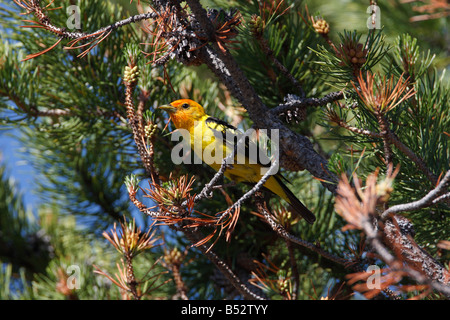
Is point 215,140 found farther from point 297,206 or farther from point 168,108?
point 297,206

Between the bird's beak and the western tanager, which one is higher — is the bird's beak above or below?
above

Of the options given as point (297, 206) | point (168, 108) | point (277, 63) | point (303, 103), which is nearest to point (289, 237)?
point (297, 206)

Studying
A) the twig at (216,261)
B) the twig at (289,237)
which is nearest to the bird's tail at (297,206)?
the twig at (289,237)

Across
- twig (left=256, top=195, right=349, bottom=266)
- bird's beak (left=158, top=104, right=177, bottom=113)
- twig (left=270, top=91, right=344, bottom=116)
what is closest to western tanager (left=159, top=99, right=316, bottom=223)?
bird's beak (left=158, top=104, right=177, bottom=113)

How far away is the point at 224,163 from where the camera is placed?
162 cm

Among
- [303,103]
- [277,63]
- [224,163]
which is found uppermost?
[277,63]

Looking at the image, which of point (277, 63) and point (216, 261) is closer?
point (216, 261)

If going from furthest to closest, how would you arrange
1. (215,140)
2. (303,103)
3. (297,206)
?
(215,140)
(297,206)
(303,103)

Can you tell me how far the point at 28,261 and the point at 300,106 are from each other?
211 centimetres

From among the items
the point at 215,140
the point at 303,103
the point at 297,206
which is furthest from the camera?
the point at 215,140

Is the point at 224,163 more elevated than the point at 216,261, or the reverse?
the point at 224,163

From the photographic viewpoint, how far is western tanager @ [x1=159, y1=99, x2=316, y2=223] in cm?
225

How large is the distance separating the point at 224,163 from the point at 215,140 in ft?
3.07

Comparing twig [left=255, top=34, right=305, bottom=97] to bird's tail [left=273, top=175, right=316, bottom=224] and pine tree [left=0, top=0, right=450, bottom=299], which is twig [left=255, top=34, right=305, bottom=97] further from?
bird's tail [left=273, top=175, right=316, bottom=224]
